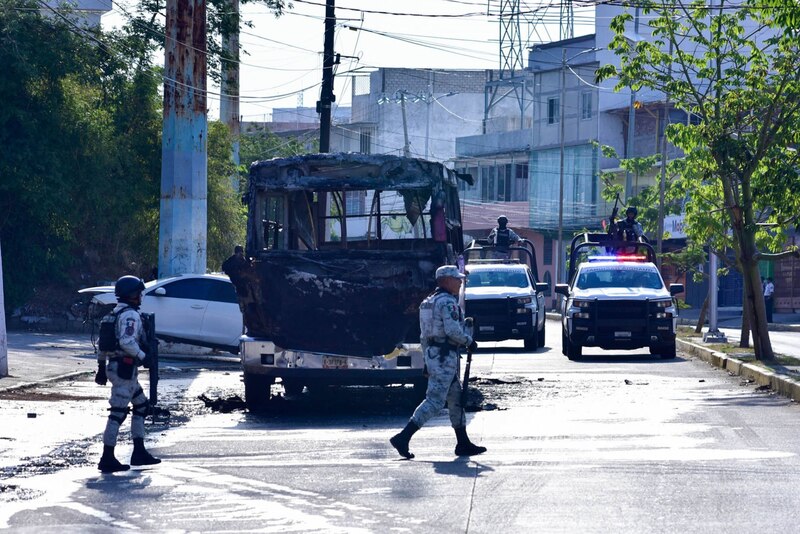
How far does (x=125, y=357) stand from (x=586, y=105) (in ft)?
188

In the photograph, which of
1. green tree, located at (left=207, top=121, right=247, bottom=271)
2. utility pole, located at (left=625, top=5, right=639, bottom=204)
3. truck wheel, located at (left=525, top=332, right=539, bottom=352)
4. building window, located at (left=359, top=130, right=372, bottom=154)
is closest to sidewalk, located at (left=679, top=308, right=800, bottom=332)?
utility pole, located at (left=625, top=5, right=639, bottom=204)

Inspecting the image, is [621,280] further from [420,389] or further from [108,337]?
[108,337]

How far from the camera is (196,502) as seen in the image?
9.43 meters

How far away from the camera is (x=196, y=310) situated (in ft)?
78.4

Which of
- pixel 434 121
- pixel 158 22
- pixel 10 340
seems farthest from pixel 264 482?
pixel 434 121

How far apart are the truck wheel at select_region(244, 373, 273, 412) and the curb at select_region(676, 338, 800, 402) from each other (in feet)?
21.3

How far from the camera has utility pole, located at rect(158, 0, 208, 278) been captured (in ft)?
85.9

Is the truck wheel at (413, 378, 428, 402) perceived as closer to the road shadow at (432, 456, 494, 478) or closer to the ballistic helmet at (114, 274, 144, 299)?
the road shadow at (432, 456, 494, 478)

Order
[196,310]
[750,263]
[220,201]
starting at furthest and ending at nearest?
[220,201]
[196,310]
[750,263]

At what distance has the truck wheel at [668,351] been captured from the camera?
25.8m

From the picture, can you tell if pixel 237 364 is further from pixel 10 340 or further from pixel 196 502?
pixel 196 502

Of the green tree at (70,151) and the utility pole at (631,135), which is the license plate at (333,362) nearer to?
the green tree at (70,151)

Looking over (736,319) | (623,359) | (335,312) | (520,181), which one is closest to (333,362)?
(335,312)

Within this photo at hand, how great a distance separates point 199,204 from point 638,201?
90.4 ft
